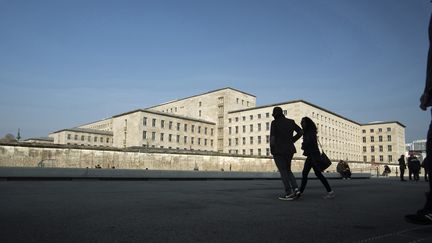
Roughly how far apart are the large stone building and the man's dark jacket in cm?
7232

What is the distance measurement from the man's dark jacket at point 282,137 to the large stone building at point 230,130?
72.3m

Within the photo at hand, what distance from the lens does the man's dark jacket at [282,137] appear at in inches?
254

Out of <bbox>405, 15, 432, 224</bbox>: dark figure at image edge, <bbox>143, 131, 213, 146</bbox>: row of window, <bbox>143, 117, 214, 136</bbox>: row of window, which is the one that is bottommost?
<bbox>405, 15, 432, 224</bbox>: dark figure at image edge

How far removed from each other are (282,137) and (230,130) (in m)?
88.5

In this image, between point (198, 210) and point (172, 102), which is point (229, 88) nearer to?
point (172, 102)

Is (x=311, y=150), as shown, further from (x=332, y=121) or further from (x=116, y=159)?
(x=332, y=121)

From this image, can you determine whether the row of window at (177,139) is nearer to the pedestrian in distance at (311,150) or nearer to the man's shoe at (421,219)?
the pedestrian in distance at (311,150)

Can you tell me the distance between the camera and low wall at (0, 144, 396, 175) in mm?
25962

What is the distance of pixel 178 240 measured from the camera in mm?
2695

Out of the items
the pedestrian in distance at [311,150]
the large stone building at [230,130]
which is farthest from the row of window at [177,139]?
the pedestrian in distance at [311,150]

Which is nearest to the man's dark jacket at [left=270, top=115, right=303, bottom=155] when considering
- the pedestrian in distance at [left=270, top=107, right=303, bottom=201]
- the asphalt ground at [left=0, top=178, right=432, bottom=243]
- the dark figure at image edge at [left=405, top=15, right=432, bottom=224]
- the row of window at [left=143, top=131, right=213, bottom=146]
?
the pedestrian in distance at [left=270, top=107, right=303, bottom=201]

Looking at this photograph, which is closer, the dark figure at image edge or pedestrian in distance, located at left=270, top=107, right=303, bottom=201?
the dark figure at image edge

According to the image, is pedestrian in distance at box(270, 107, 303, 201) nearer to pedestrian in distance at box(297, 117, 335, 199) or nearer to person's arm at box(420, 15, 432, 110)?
pedestrian in distance at box(297, 117, 335, 199)

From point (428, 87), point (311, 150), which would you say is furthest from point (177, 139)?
point (428, 87)
